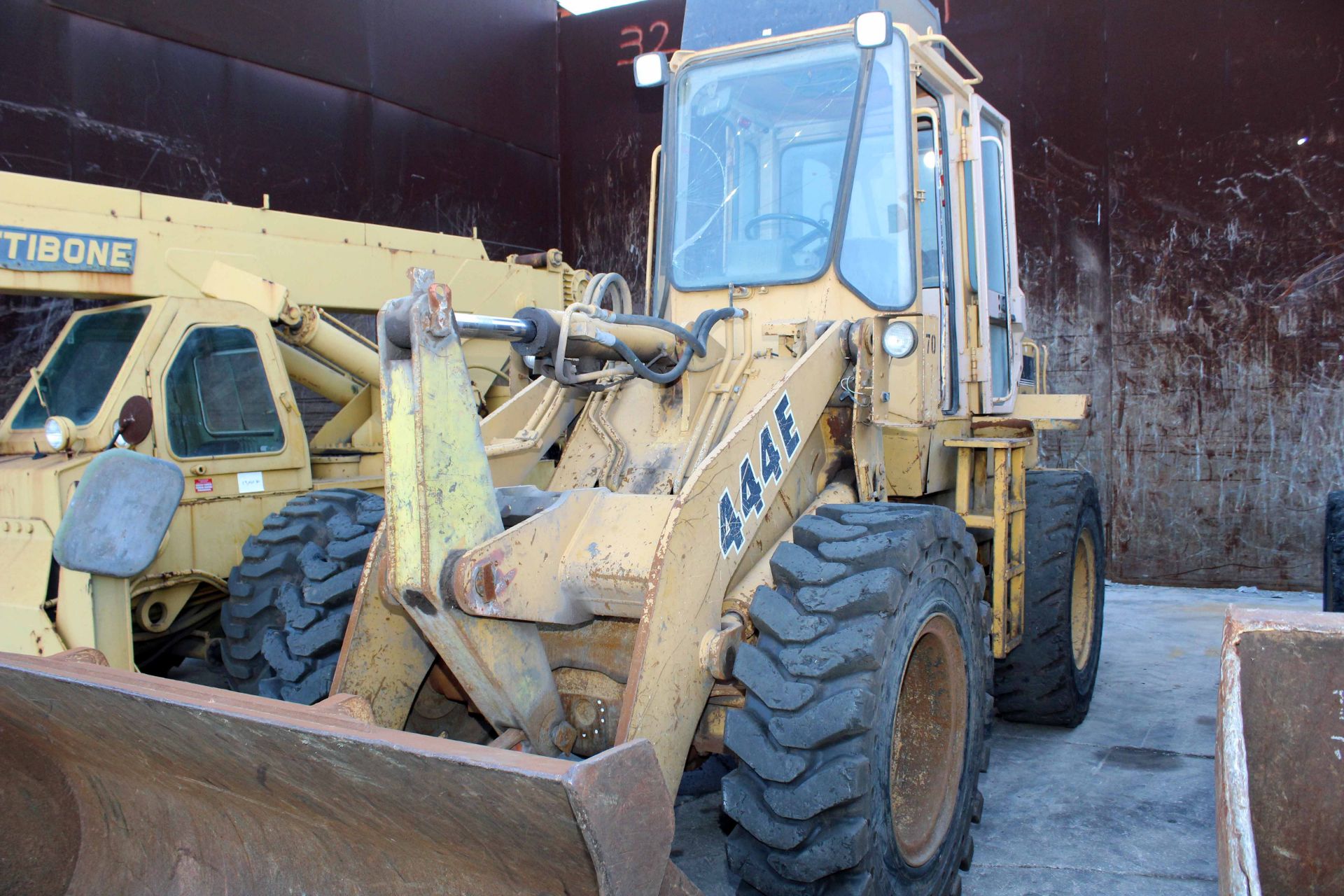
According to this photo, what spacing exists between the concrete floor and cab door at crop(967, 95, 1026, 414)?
170cm

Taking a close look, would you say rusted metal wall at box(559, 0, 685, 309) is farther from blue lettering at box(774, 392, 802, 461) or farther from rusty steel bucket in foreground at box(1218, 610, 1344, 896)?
rusty steel bucket in foreground at box(1218, 610, 1344, 896)

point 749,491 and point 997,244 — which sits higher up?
point 997,244

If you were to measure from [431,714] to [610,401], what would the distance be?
4.20ft

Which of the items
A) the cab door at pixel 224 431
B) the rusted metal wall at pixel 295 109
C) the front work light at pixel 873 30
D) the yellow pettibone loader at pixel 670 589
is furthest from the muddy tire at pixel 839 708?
the rusted metal wall at pixel 295 109

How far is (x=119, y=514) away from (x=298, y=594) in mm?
644

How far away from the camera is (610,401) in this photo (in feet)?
13.1

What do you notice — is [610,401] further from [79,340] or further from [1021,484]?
[79,340]

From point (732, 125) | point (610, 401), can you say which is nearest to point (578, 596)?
point (610, 401)

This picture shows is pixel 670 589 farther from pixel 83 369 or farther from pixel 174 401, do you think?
pixel 83 369

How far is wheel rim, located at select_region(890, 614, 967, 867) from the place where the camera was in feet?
11.2

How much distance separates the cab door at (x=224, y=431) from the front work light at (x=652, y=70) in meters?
2.69

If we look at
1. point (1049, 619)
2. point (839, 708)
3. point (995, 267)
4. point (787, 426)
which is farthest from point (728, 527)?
point (995, 267)

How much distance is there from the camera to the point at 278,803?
2711mm

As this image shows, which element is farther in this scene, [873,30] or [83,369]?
[83,369]
